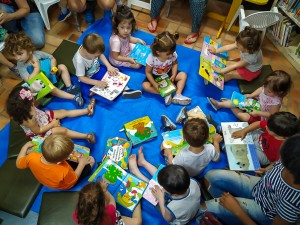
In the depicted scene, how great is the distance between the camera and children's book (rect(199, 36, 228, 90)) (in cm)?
278

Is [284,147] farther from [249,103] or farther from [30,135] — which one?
[30,135]

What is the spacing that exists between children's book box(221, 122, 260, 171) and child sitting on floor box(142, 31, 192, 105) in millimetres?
531

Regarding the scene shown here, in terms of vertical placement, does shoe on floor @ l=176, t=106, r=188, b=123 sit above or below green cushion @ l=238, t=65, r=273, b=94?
below

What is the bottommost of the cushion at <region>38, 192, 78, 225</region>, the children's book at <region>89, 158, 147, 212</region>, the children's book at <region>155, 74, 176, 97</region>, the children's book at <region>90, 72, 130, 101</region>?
the cushion at <region>38, 192, 78, 225</region>

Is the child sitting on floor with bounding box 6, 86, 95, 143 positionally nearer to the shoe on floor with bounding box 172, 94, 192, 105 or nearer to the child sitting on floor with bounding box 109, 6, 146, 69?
the child sitting on floor with bounding box 109, 6, 146, 69

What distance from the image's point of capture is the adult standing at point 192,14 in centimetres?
323

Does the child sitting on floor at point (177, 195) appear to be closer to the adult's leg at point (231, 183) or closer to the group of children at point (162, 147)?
the group of children at point (162, 147)

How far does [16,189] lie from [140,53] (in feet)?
6.06

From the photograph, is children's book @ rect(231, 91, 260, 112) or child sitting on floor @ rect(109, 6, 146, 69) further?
child sitting on floor @ rect(109, 6, 146, 69)

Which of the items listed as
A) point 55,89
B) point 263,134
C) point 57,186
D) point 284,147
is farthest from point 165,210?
point 55,89

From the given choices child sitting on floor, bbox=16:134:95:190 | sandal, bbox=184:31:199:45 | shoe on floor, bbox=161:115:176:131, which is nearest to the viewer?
child sitting on floor, bbox=16:134:95:190

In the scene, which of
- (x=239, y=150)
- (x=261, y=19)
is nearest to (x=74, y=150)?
(x=239, y=150)

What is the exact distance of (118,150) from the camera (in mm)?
2414

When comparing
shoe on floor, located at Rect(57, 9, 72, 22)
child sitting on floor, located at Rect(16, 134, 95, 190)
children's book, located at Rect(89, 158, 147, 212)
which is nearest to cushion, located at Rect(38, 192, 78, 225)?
child sitting on floor, located at Rect(16, 134, 95, 190)
